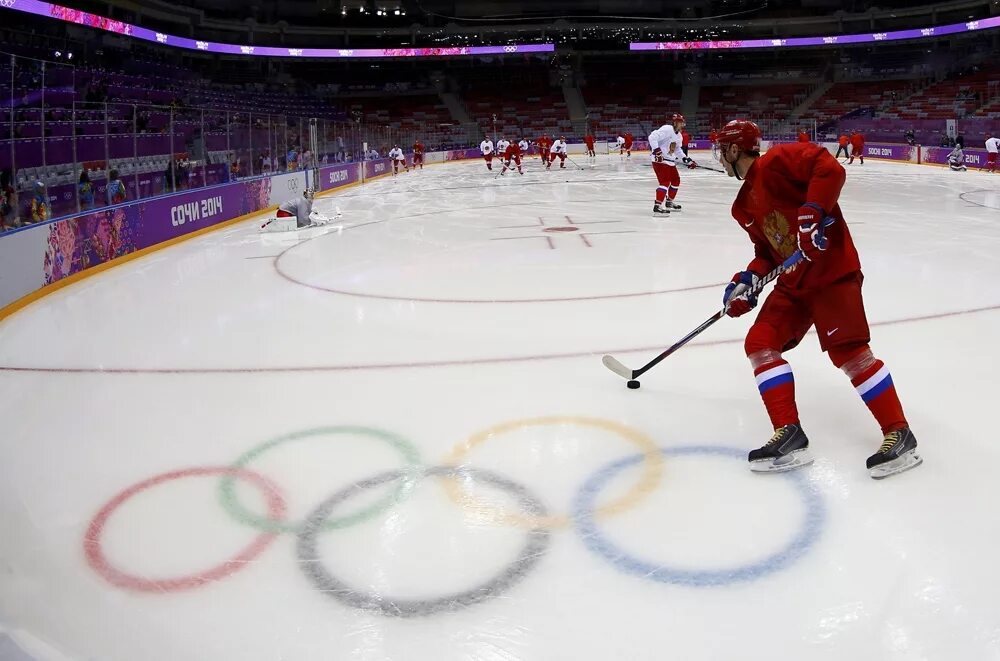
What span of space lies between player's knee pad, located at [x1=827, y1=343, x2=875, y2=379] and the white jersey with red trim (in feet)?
28.8

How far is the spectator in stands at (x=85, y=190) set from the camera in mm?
7707

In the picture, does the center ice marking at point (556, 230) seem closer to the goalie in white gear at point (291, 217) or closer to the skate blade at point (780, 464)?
the goalie in white gear at point (291, 217)

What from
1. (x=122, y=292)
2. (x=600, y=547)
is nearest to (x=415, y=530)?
(x=600, y=547)

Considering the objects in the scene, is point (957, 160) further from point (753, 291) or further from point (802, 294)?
point (802, 294)

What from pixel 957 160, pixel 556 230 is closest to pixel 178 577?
pixel 556 230

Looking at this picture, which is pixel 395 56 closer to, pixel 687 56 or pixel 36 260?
pixel 687 56

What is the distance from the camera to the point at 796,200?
9.64ft

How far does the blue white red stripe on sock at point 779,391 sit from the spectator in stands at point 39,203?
637cm

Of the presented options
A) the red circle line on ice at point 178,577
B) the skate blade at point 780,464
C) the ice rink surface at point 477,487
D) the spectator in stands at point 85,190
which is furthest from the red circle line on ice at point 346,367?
the spectator in stands at point 85,190

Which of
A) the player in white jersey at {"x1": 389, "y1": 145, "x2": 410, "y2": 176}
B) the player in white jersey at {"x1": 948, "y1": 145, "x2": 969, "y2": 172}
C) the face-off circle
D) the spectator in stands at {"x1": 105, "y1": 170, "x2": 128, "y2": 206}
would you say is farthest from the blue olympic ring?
the player in white jersey at {"x1": 389, "y1": 145, "x2": 410, "y2": 176}

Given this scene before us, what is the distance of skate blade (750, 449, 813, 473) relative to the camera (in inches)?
114

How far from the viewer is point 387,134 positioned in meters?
26.5

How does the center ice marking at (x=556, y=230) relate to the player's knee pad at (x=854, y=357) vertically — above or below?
above

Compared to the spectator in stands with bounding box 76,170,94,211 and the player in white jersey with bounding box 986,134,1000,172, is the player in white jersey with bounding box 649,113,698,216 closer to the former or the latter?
the spectator in stands with bounding box 76,170,94,211
